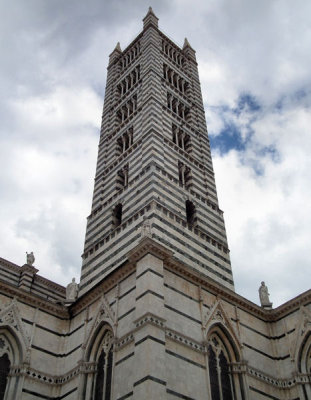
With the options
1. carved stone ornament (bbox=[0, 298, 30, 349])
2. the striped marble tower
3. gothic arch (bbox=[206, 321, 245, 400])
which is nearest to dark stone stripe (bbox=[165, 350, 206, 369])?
gothic arch (bbox=[206, 321, 245, 400])

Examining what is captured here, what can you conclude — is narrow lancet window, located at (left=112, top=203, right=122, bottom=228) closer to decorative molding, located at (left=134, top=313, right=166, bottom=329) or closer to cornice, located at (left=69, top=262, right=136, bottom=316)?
cornice, located at (left=69, top=262, right=136, bottom=316)

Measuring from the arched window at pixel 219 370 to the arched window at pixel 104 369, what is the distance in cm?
339

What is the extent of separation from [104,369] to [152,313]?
3154mm

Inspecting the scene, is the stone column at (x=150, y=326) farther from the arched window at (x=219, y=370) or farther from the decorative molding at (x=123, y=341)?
the arched window at (x=219, y=370)

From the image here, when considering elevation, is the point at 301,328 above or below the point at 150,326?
above

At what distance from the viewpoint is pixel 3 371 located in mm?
17062

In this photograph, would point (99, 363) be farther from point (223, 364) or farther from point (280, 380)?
point (280, 380)

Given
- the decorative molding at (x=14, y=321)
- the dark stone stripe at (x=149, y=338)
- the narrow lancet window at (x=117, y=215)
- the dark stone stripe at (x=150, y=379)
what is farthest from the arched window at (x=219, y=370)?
the narrow lancet window at (x=117, y=215)

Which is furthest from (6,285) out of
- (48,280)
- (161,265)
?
(48,280)

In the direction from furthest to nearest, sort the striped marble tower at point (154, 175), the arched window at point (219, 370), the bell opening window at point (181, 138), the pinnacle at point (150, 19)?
the pinnacle at point (150, 19) < the bell opening window at point (181, 138) < the striped marble tower at point (154, 175) < the arched window at point (219, 370)

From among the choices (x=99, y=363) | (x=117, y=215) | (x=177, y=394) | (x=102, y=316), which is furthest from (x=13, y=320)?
(x=117, y=215)

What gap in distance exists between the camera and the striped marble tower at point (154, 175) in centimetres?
2177

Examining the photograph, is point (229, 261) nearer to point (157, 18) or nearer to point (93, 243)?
point (93, 243)

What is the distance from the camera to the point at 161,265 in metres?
17.1
